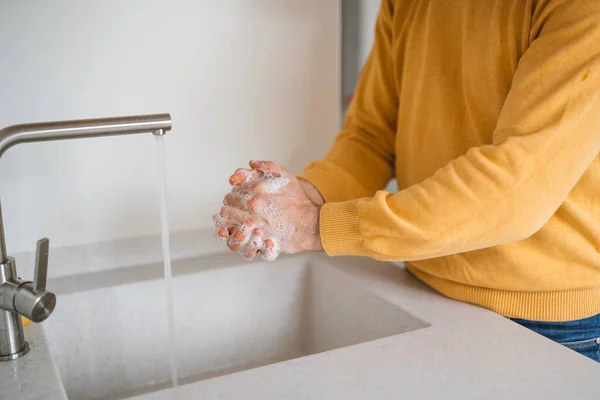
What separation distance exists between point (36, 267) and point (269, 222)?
10.9 inches

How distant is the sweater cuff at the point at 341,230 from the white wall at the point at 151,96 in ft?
1.26

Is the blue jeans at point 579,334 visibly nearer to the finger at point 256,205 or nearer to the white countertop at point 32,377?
the finger at point 256,205

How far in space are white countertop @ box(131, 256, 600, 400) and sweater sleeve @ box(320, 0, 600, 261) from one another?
115 mm

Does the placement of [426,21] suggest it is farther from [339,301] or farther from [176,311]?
[176,311]

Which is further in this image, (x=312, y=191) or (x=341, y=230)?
(x=312, y=191)

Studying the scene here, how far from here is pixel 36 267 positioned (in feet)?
2.23

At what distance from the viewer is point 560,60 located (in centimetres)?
62

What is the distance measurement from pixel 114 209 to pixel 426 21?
582 millimetres

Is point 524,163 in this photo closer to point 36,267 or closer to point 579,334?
point 579,334

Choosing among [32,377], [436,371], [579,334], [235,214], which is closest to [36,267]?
[32,377]

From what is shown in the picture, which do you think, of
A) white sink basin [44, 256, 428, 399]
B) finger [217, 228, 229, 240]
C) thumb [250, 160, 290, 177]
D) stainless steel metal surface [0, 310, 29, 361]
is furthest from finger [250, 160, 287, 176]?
stainless steel metal surface [0, 310, 29, 361]

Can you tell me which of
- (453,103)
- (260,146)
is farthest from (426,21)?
(260,146)

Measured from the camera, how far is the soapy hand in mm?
746

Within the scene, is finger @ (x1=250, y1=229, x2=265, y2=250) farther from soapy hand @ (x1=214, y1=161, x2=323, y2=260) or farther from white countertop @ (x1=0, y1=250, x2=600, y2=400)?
white countertop @ (x1=0, y1=250, x2=600, y2=400)
